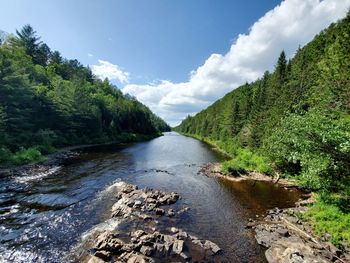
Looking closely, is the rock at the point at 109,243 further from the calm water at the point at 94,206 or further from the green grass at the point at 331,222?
the green grass at the point at 331,222

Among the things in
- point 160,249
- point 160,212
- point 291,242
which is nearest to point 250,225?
point 291,242

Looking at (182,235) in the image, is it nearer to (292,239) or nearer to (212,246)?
(212,246)

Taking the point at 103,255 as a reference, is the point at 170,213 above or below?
above

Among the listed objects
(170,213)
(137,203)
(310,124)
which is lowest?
(170,213)

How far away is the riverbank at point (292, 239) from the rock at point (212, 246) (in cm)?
Answer: 271

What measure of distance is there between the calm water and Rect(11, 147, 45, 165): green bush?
16.3ft

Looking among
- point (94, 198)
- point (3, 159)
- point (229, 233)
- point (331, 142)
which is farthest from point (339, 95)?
point (3, 159)

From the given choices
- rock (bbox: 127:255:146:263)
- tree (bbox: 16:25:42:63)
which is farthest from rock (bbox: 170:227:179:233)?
tree (bbox: 16:25:42:63)

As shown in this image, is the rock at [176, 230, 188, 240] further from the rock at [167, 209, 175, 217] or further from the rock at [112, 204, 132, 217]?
the rock at [112, 204, 132, 217]

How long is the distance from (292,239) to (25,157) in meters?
33.7

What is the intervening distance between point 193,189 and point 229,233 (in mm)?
9657

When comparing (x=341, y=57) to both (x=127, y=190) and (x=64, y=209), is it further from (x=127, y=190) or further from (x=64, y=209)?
(x=64, y=209)

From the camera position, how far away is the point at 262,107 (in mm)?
47500

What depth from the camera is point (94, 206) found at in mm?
18516
